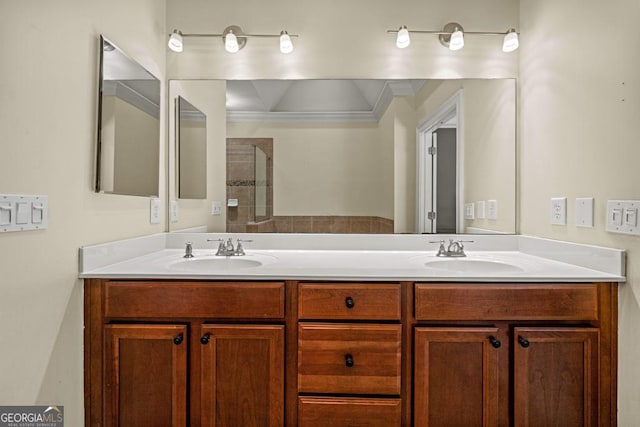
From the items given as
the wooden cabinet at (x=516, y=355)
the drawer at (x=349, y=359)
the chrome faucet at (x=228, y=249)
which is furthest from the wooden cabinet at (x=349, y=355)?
the chrome faucet at (x=228, y=249)

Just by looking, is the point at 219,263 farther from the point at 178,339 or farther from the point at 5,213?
the point at 5,213

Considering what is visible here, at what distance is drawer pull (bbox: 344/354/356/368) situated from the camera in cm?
134

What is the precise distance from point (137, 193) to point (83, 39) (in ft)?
2.08

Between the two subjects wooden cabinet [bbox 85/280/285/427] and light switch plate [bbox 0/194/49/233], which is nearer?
light switch plate [bbox 0/194/49/233]

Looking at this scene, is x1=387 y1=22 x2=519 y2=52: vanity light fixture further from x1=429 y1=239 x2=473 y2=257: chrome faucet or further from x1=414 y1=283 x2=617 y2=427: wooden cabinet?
x1=414 y1=283 x2=617 y2=427: wooden cabinet

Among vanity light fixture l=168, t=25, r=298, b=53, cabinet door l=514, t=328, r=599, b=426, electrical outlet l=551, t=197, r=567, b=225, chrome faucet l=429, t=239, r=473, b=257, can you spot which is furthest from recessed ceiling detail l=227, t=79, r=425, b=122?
cabinet door l=514, t=328, r=599, b=426

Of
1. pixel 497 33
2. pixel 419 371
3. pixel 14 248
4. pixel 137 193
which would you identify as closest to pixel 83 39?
pixel 137 193

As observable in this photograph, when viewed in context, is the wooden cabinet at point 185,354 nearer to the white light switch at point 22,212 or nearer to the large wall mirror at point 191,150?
the white light switch at point 22,212

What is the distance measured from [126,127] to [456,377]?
162 cm

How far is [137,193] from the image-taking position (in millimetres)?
1691

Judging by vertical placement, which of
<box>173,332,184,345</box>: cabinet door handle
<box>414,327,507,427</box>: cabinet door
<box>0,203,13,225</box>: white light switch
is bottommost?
<box>414,327,507,427</box>: cabinet door

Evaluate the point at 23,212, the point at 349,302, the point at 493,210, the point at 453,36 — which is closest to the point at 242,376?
the point at 349,302

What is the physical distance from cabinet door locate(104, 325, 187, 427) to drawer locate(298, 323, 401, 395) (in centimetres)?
45

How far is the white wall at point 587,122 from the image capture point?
1.25m
